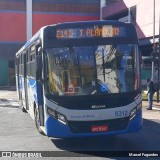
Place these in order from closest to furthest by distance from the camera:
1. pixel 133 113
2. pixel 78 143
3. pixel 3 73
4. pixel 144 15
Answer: pixel 133 113 → pixel 78 143 → pixel 144 15 → pixel 3 73

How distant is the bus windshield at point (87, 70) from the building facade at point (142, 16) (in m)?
26.0

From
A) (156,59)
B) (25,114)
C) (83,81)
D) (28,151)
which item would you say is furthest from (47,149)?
(156,59)

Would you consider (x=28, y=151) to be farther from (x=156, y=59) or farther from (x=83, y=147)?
(x=156, y=59)

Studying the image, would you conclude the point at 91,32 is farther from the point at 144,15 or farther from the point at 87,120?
the point at 144,15

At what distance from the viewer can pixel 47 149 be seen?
29.6ft

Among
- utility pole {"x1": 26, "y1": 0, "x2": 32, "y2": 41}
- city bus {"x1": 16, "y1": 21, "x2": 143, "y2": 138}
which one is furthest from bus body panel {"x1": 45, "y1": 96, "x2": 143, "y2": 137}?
utility pole {"x1": 26, "y1": 0, "x2": 32, "y2": 41}

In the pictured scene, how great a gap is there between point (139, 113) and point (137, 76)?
964 mm

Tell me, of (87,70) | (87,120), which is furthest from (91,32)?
(87,120)

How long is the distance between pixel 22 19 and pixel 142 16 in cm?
1542

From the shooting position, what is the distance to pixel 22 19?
150 feet

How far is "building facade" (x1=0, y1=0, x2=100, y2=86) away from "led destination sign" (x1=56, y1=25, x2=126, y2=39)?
37.1m

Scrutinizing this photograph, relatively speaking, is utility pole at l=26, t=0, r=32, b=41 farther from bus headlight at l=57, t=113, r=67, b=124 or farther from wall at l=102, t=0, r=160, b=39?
bus headlight at l=57, t=113, r=67, b=124

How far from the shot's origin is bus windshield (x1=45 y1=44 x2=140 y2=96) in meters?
8.78

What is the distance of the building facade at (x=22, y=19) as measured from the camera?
45.0m
